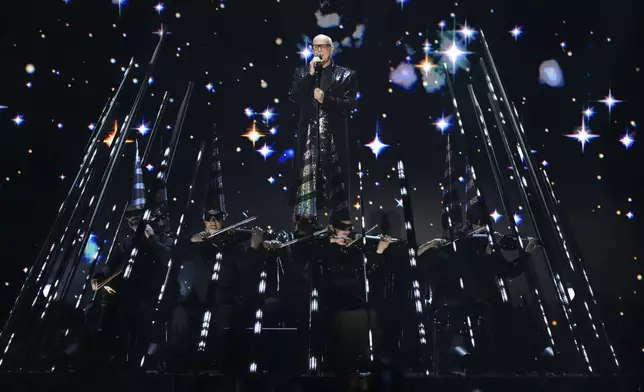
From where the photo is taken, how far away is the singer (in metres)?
3.80

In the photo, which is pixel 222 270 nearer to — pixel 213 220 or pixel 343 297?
pixel 213 220

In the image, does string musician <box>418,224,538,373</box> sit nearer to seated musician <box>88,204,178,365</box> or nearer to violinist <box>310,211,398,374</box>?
violinist <box>310,211,398,374</box>

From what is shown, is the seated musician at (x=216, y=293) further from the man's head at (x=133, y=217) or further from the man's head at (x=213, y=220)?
the man's head at (x=133, y=217)

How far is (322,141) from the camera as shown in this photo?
Result: 12.8ft

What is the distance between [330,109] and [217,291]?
5.21 ft

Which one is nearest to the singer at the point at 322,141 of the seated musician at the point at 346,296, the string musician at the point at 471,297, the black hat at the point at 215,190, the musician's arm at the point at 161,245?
the seated musician at the point at 346,296

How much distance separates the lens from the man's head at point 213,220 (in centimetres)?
369

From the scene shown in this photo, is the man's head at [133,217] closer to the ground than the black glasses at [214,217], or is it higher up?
higher up

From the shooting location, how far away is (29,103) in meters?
3.75

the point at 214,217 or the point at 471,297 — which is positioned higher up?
the point at 214,217

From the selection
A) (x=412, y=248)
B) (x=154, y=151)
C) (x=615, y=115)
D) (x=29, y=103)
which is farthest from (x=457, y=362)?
(x=29, y=103)

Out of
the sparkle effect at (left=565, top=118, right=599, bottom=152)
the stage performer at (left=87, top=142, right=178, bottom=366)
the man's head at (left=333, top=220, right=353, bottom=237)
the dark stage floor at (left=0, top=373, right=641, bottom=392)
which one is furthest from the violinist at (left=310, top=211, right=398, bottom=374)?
the sparkle effect at (left=565, top=118, right=599, bottom=152)

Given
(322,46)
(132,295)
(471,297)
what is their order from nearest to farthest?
(132,295)
(471,297)
(322,46)

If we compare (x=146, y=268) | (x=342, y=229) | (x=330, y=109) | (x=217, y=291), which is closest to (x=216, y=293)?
(x=217, y=291)
